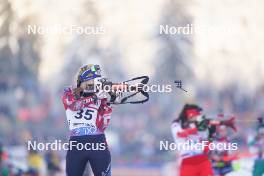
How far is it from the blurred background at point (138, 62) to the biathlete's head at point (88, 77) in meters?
0.49

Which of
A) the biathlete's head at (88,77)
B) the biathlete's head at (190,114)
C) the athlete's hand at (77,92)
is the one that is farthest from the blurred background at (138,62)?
the athlete's hand at (77,92)

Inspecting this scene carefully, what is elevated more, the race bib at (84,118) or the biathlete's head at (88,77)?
the biathlete's head at (88,77)

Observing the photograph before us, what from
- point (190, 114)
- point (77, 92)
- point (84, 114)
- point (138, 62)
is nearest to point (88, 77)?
point (77, 92)

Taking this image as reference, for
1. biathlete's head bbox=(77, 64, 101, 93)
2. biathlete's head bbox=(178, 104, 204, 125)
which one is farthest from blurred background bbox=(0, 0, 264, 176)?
biathlete's head bbox=(77, 64, 101, 93)

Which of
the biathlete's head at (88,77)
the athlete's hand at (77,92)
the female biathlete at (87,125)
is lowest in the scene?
the female biathlete at (87,125)

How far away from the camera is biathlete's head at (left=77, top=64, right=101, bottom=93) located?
258 inches

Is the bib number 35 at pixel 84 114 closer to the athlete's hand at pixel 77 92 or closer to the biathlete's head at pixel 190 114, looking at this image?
the athlete's hand at pixel 77 92

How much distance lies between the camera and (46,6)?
7.31 m

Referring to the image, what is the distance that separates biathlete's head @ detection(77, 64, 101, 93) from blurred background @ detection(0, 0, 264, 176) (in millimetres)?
494

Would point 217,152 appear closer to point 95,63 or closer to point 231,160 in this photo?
point 231,160

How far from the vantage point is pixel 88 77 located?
6594mm

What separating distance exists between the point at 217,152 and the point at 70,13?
1771 mm

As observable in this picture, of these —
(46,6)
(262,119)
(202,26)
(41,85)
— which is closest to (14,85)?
(41,85)

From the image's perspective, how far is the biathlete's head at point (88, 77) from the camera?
6.56 m
